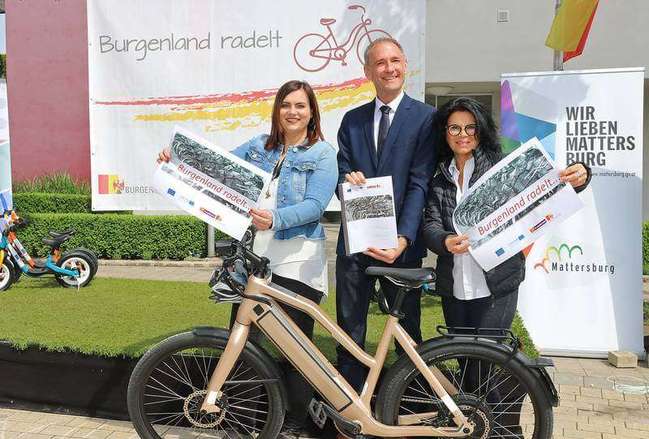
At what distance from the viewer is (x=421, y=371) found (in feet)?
8.09

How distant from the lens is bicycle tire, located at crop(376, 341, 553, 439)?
2457 millimetres

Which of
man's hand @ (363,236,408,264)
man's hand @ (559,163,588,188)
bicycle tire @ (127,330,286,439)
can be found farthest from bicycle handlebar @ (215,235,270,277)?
man's hand @ (559,163,588,188)

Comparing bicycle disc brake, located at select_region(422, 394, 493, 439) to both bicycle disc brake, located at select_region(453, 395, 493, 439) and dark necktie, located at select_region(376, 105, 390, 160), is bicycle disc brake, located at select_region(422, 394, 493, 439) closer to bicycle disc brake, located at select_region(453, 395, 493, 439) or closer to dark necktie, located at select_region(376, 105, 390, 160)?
bicycle disc brake, located at select_region(453, 395, 493, 439)

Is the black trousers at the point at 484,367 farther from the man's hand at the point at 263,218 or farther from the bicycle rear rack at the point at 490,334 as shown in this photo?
the man's hand at the point at 263,218

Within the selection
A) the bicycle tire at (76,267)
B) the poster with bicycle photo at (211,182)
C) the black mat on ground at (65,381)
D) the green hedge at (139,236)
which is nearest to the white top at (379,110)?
the poster with bicycle photo at (211,182)

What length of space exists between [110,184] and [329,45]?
3.27 metres

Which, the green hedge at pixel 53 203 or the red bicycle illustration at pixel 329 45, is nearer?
the red bicycle illustration at pixel 329 45

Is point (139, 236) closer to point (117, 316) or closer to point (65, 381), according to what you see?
point (117, 316)

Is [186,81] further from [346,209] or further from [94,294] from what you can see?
[346,209]

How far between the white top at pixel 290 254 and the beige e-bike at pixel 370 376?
0.14 m

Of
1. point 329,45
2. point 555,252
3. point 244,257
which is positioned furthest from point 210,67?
point 244,257

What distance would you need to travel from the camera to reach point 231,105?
23.2 feet

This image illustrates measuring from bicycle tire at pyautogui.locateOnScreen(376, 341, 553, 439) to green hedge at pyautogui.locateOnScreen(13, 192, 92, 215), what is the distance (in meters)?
8.90

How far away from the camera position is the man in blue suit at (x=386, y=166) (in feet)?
8.72
